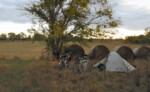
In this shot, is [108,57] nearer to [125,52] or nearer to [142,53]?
[125,52]

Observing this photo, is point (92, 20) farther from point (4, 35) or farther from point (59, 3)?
point (4, 35)

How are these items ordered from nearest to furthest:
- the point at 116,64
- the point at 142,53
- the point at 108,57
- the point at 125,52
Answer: the point at 116,64, the point at 108,57, the point at 125,52, the point at 142,53

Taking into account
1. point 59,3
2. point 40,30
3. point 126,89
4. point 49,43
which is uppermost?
point 59,3

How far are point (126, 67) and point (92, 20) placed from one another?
17.9 ft

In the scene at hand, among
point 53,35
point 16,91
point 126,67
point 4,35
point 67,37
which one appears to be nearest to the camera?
point 16,91

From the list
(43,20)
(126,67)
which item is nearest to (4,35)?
(43,20)

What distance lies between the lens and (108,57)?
41.7 feet

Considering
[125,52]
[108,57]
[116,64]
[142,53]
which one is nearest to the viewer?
[116,64]

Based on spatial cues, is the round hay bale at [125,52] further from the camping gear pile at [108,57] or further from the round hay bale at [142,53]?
the round hay bale at [142,53]

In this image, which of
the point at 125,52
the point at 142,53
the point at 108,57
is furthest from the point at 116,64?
the point at 142,53

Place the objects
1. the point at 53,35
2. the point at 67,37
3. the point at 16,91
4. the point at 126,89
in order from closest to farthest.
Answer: the point at 16,91 → the point at 126,89 → the point at 53,35 → the point at 67,37

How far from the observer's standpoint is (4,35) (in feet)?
291

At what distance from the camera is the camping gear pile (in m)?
11.7

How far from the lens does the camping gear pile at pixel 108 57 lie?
1168 cm
